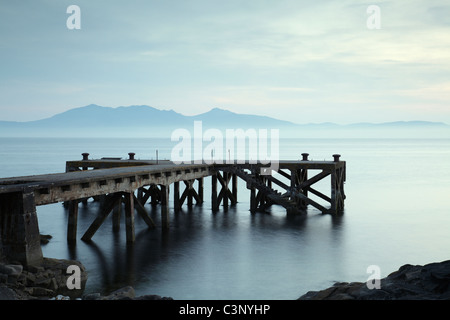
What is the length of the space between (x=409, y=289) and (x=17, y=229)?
10.6 meters

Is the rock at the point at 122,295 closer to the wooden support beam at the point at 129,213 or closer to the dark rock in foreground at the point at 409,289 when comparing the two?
the dark rock in foreground at the point at 409,289

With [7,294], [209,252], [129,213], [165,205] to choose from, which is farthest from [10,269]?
[165,205]

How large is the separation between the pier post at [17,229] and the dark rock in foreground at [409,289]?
26.1ft

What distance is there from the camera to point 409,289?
1265cm

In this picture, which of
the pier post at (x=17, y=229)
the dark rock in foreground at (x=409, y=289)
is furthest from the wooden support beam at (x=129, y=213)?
the dark rock in foreground at (x=409, y=289)

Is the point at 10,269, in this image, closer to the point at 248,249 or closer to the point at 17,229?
the point at 17,229

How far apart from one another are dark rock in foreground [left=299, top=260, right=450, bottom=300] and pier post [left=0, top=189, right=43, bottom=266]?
7.97 meters

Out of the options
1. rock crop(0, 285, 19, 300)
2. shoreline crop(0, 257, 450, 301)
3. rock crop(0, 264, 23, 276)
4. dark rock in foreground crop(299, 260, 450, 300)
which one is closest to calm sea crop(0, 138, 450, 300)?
shoreline crop(0, 257, 450, 301)

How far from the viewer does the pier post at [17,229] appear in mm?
15703

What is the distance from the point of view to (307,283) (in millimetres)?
17719

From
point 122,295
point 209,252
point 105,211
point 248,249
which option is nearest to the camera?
point 122,295
